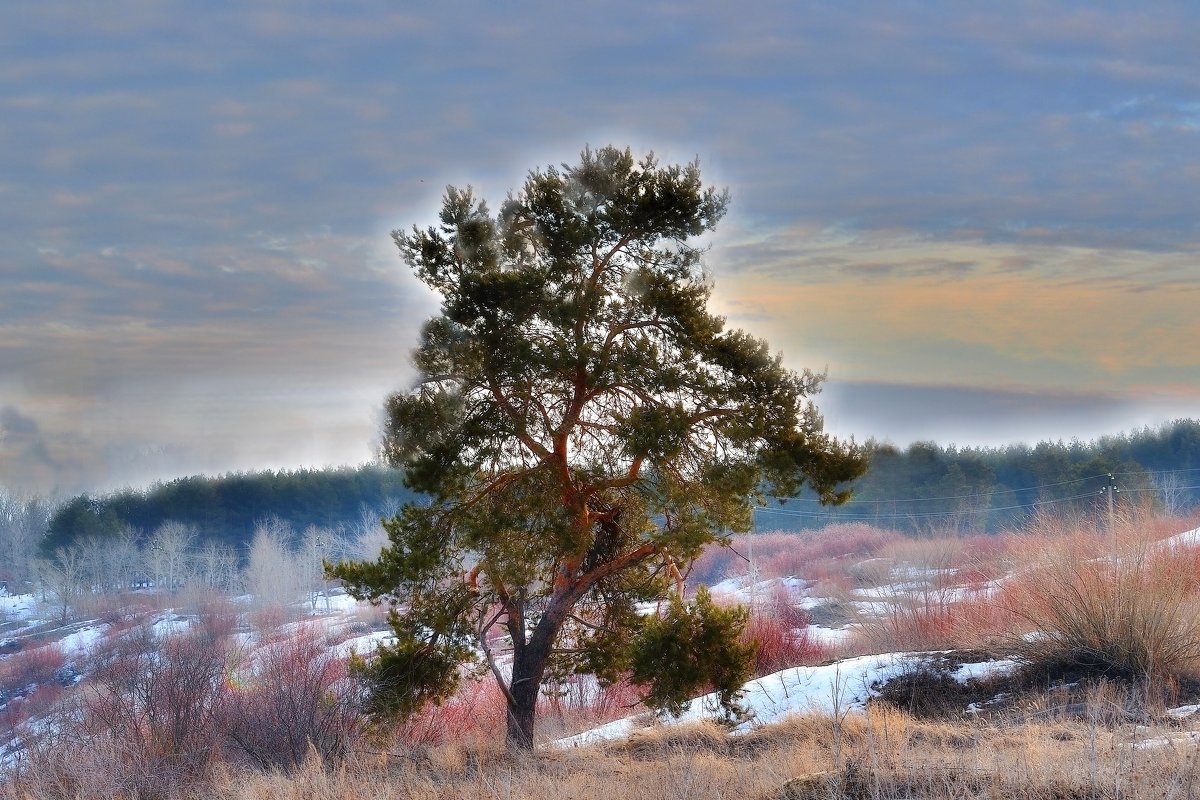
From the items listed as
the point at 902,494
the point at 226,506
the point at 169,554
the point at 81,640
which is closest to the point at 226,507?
the point at 226,506

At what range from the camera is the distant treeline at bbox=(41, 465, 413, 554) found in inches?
3095

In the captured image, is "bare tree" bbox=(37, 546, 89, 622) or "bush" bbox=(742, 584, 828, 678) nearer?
"bush" bbox=(742, 584, 828, 678)

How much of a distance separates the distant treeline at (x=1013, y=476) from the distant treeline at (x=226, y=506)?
37659mm

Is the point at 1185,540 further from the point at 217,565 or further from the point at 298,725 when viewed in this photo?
the point at 217,565

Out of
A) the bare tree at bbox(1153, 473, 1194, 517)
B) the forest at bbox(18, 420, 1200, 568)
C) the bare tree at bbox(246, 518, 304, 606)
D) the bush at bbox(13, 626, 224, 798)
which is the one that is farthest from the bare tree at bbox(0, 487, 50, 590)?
the bare tree at bbox(1153, 473, 1194, 517)

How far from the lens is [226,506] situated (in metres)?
79.4

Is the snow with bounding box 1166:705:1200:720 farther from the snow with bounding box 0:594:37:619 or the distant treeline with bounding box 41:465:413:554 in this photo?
the snow with bounding box 0:594:37:619

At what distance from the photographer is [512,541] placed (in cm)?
1370

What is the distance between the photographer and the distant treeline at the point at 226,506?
78.6 metres

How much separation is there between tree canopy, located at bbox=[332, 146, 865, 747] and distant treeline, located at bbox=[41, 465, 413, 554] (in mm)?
64535

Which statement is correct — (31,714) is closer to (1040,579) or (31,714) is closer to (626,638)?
(626,638)

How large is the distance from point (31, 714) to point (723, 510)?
149 feet

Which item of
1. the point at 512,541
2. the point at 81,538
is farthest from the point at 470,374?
the point at 81,538

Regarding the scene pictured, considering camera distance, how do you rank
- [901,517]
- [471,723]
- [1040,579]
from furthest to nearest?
1. [901,517]
2. [471,723]
3. [1040,579]
